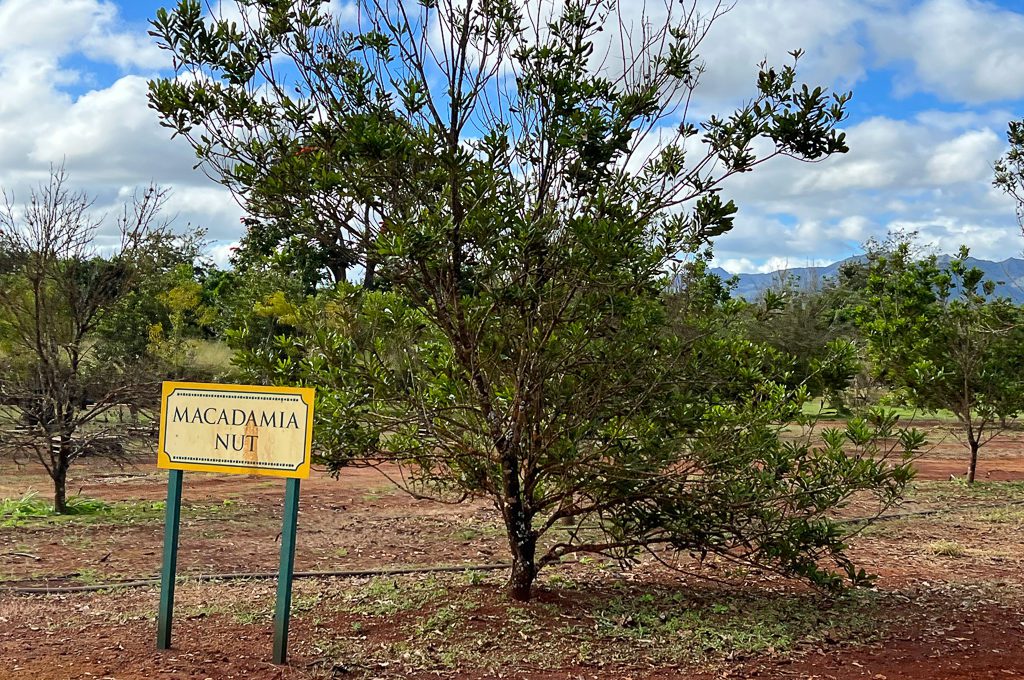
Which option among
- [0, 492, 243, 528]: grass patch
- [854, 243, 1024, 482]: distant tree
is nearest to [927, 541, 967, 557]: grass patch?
[854, 243, 1024, 482]: distant tree

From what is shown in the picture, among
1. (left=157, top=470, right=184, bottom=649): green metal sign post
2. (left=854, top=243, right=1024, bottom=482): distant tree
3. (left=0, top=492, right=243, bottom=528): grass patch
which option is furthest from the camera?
(left=854, top=243, right=1024, bottom=482): distant tree

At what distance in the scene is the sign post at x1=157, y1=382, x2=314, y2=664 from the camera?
5840 millimetres

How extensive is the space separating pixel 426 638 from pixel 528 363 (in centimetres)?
185

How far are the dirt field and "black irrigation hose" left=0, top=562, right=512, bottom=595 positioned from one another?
0.13 meters

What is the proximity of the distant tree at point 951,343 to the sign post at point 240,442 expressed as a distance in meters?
12.4

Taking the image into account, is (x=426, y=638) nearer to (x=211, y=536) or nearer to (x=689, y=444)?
(x=689, y=444)

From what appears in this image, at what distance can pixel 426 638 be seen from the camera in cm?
651

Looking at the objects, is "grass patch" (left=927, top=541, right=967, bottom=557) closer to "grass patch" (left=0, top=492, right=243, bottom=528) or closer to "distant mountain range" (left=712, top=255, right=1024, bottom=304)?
"distant mountain range" (left=712, top=255, right=1024, bottom=304)

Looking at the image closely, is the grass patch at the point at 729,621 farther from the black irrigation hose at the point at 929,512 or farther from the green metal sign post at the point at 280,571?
the black irrigation hose at the point at 929,512

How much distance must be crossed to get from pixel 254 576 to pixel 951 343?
1305 centimetres

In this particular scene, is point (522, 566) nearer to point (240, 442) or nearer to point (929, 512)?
point (240, 442)

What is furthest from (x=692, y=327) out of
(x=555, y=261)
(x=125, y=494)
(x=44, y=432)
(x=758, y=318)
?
(x=125, y=494)

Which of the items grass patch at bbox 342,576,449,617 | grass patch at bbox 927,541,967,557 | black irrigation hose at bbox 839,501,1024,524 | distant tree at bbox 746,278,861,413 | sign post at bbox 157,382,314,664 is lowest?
grass patch at bbox 342,576,449,617

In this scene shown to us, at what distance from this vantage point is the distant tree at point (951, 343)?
16.5 meters
